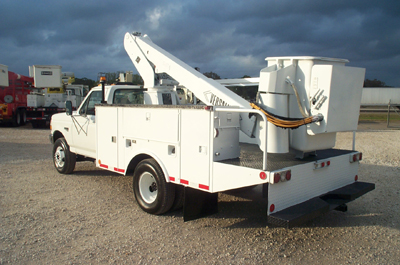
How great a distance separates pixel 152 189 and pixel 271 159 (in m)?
2.04

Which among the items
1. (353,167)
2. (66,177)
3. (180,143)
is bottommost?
(66,177)

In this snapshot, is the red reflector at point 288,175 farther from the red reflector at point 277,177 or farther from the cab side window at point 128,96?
the cab side window at point 128,96

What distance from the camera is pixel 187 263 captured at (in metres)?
3.91

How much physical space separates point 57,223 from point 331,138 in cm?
439

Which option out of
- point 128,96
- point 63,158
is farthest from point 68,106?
point 63,158

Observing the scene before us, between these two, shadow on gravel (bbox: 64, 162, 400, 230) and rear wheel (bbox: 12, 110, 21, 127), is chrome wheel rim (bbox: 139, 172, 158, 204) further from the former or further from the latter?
rear wheel (bbox: 12, 110, 21, 127)

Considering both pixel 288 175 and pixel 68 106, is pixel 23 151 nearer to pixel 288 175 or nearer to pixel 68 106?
pixel 68 106

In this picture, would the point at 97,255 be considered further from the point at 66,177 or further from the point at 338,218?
the point at 66,177

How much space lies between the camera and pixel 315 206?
4.37 m

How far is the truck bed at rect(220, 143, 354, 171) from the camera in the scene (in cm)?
439

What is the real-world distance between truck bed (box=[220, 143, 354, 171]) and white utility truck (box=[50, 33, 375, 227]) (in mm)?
15

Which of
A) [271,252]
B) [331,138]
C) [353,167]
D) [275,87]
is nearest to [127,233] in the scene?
[271,252]

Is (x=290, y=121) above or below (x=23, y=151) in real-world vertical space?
above

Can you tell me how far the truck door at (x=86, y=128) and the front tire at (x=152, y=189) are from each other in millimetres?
1969
